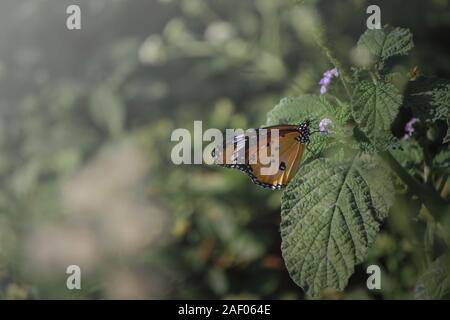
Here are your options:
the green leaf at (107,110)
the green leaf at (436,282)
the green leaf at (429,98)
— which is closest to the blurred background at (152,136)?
the green leaf at (107,110)

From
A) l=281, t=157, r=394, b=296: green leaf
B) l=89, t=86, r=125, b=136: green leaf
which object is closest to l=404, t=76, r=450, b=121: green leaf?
l=281, t=157, r=394, b=296: green leaf

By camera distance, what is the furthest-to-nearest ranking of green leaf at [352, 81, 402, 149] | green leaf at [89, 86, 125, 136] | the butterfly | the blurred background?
green leaf at [89, 86, 125, 136] < the blurred background < the butterfly < green leaf at [352, 81, 402, 149]

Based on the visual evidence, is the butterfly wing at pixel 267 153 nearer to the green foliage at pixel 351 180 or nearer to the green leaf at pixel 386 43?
the green foliage at pixel 351 180

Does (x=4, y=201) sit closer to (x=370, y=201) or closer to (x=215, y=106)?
(x=215, y=106)

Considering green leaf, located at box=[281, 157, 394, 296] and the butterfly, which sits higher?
the butterfly

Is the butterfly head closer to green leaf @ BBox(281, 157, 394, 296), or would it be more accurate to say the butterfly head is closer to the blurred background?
green leaf @ BBox(281, 157, 394, 296)

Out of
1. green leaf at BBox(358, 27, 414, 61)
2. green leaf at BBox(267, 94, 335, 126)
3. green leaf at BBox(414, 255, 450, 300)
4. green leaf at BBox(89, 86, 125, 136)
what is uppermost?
green leaf at BBox(89, 86, 125, 136)

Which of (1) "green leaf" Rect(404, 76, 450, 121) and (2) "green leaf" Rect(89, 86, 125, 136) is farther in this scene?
(2) "green leaf" Rect(89, 86, 125, 136)

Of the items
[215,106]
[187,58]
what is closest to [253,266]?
[215,106]

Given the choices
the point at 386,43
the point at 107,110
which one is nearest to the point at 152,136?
the point at 107,110
